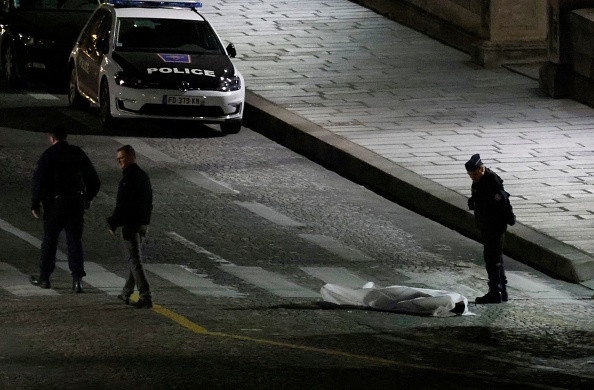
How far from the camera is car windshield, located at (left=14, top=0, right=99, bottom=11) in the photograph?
83.7 feet

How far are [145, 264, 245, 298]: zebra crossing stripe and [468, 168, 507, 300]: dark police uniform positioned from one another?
7.13 ft

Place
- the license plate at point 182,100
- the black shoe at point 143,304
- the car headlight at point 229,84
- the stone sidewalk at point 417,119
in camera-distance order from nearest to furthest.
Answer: the black shoe at point 143,304 → the stone sidewalk at point 417,119 → the license plate at point 182,100 → the car headlight at point 229,84

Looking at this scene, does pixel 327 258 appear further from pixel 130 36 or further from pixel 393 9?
pixel 393 9

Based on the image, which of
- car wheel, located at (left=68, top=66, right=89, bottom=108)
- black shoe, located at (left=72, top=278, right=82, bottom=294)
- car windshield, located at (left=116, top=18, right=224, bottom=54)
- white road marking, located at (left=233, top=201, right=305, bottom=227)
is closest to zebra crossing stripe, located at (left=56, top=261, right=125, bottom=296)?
black shoe, located at (left=72, top=278, right=82, bottom=294)

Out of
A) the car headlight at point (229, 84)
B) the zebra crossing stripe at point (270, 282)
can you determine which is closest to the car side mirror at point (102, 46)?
the car headlight at point (229, 84)

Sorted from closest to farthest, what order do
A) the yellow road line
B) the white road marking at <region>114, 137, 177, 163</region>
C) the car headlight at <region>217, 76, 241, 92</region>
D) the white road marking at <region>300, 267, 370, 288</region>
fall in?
the yellow road line < the white road marking at <region>300, 267, 370, 288</region> < the white road marking at <region>114, 137, 177, 163</region> < the car headlight at <region>217, 76, 241, 92</region>

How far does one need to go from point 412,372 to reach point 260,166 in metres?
8.75

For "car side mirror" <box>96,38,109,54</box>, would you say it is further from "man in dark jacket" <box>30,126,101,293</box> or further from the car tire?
"man in dark jacket" <box>30,126,101,293</box>

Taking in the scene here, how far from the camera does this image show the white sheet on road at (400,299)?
13258 millimetres

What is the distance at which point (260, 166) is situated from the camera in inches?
770

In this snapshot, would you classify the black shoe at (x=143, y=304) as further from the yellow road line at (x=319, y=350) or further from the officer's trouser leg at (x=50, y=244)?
the officer's trouser leg at (x=50, y=244)

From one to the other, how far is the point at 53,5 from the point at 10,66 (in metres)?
1.42

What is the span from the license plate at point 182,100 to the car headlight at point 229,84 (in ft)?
1.13

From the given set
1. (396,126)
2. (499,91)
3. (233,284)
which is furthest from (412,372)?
(499,91)
